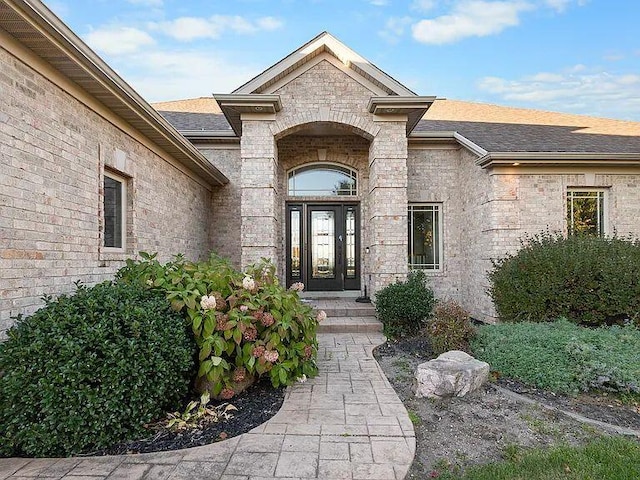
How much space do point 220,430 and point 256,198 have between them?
16.1 feet

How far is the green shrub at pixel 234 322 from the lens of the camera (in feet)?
11.8

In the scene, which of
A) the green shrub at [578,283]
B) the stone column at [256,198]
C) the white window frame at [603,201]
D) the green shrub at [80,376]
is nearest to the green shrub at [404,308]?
the green shrub at [578,283]

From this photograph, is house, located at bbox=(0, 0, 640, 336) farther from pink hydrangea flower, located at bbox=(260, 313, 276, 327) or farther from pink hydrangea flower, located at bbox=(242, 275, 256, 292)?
pink hydrangea flower, located at bbox=(260, 313, 276, 327)

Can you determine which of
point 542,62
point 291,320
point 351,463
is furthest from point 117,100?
point 542,62

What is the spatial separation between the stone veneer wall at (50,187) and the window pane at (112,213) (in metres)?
0.17

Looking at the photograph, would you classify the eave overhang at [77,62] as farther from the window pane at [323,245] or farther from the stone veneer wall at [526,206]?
the stone veneer wall at [526,206]

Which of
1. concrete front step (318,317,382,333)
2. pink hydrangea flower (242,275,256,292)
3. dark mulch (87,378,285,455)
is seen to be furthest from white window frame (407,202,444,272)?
dark mulch (87,378,285,455)

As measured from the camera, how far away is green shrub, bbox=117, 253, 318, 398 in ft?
11.8

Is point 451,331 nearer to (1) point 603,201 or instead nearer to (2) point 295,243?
(2) point 295,243

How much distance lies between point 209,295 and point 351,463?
1.99m

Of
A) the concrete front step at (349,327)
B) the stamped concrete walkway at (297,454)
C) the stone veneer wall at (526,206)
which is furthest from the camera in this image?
the stone veneer wall at (526,206)

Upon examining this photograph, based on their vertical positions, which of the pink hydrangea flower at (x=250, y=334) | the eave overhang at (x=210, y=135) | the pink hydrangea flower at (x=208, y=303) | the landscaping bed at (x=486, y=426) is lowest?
the landscaping bed at (x=486, y=426)

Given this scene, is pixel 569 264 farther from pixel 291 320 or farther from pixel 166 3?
pixel 166 3

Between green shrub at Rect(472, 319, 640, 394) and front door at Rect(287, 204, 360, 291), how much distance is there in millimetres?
4582
